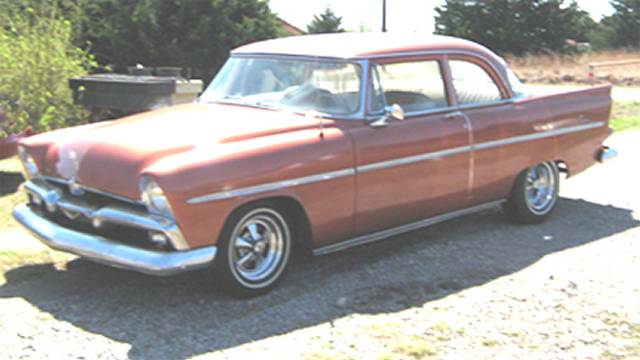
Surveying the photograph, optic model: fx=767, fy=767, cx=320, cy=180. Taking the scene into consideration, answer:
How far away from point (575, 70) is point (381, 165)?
2335cm

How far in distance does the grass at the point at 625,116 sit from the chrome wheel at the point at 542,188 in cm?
635

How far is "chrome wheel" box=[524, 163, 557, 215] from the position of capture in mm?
6706

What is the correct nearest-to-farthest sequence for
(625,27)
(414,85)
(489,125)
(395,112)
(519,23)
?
(395,112) < (414,85) < (489,125) < (519,23) < (625,27)

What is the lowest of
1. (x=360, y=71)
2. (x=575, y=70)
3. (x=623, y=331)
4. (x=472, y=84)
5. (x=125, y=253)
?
(x=623, y=331)

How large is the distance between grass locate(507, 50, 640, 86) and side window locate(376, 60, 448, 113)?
18.2 metres

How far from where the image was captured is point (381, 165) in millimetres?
5336

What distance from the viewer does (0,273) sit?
17.6 feet

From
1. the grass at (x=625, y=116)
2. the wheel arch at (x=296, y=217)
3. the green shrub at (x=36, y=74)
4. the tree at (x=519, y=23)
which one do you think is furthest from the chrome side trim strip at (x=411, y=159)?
the tree at (x=519, y=23)

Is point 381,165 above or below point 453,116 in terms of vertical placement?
below

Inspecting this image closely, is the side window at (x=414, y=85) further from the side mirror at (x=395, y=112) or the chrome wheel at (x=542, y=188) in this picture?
the chrome wheel at (x=542, y=188)

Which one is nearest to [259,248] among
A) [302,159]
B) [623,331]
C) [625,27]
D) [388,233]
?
[302,159]

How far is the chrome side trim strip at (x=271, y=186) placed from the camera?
4.43 m

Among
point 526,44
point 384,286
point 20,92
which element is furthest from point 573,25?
point 384,286

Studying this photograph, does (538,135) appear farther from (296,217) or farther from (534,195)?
(296,217)
